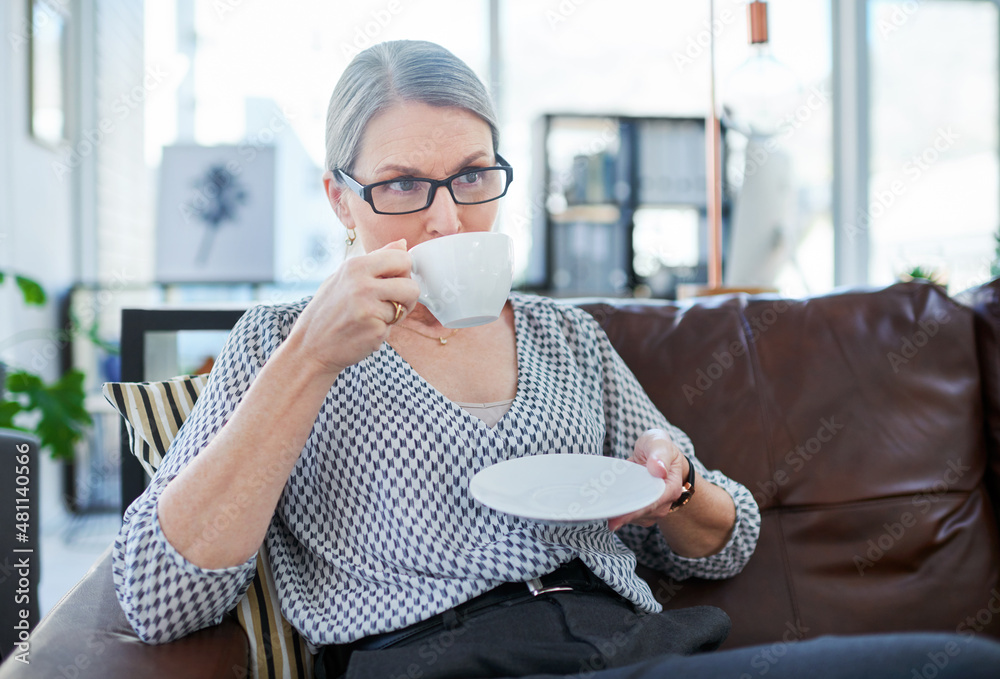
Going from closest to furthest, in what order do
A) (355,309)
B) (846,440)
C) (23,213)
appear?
(355,309) → (846,440) → (23,213)

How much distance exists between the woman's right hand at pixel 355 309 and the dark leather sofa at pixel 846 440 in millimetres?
659

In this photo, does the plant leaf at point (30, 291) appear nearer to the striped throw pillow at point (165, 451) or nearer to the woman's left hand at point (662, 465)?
the striped throw pillow at point (165, 451)

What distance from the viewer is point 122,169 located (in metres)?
4.05

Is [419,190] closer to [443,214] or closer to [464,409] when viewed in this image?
[443,214]

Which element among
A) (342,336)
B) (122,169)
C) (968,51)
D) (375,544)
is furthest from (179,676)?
(968,51)

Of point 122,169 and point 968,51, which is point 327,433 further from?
point 968,51

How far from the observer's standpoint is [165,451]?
109 centimetres

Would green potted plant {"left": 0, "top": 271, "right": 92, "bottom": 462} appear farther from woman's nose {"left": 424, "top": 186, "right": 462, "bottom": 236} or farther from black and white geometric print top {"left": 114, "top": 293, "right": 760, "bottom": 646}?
woman's nose {"left": 424, "top": 186, "right": 462, "bottom": 236}

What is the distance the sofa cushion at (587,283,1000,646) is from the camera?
4.11 ft

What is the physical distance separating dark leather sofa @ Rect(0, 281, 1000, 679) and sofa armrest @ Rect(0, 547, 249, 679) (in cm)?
68

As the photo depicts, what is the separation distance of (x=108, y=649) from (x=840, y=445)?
1.18m

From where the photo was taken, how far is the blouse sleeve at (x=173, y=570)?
32.3 inches

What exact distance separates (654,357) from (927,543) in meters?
0.57

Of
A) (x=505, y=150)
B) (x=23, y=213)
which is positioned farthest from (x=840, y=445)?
(x=23, y=213)
